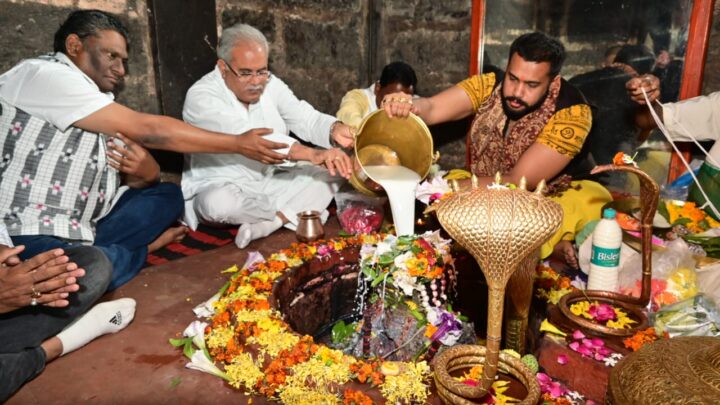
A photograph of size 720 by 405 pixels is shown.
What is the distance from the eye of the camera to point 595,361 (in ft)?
6.55

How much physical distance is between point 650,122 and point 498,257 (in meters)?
3.09

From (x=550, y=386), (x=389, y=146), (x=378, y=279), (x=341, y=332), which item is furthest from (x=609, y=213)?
(x=341, y=332)

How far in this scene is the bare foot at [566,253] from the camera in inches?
120

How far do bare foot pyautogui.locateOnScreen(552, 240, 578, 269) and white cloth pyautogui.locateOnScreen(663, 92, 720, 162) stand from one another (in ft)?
4.15

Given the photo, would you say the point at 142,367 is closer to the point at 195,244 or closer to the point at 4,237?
the point at 4,237

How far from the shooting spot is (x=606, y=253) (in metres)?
2.38

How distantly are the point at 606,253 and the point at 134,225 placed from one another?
2.69m

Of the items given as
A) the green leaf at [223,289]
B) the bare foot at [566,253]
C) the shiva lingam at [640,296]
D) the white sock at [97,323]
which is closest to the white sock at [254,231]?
the green leaf at [223,289]

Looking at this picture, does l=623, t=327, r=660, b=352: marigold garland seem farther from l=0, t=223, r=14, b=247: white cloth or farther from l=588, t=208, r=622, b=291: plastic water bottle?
l=0, t=223, r=14, b=247: white cloth

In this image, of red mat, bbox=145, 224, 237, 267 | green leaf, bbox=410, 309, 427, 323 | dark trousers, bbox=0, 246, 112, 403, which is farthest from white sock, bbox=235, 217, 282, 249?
green leaf, bbox=410, 309, 427, 323

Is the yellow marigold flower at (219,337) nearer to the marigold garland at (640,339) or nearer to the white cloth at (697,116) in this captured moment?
the marigold garland at (640,339)

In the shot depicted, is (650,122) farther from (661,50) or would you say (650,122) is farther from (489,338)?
(489,338)

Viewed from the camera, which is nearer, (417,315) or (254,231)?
(417,315)

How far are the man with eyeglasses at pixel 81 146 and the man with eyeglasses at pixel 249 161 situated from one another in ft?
1.91
